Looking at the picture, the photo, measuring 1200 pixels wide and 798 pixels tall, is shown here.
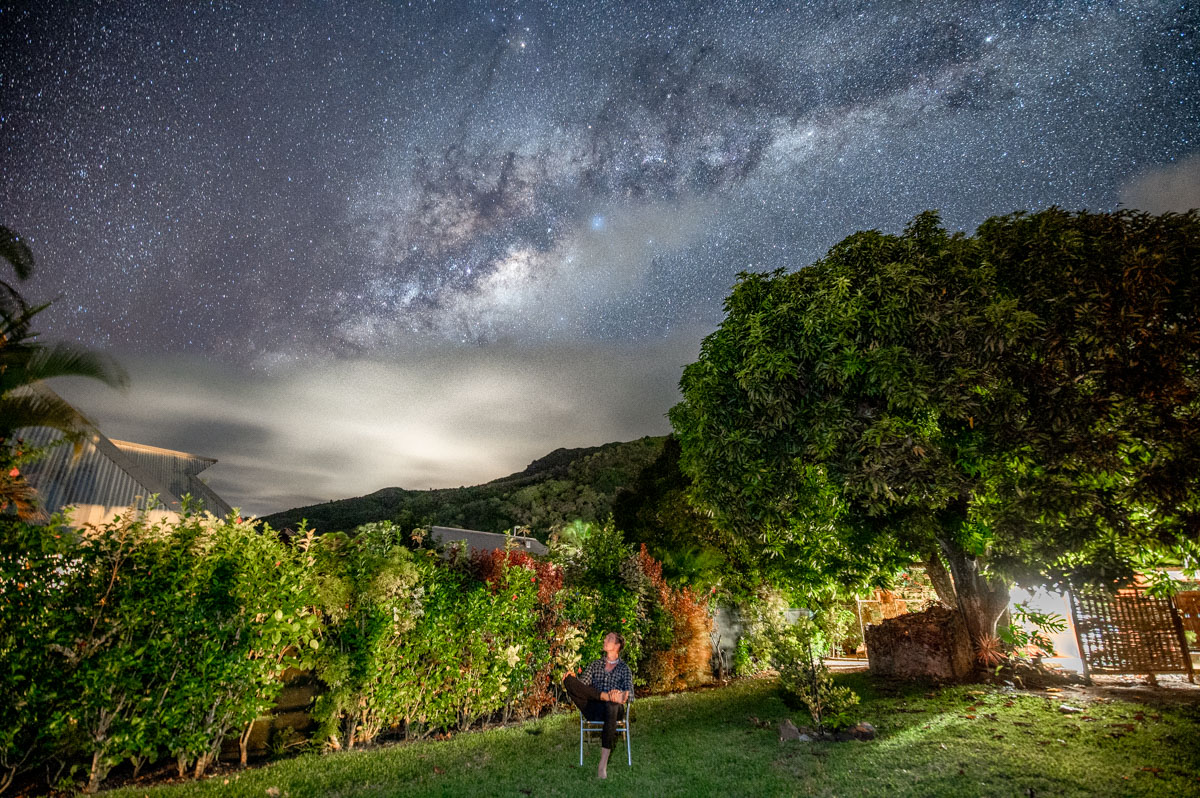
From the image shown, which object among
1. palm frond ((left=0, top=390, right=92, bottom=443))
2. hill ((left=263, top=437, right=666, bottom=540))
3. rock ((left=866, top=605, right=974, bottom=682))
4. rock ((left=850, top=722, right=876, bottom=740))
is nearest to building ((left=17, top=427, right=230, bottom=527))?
palm frond ((left=0, top=390, right=92, bottom=443))

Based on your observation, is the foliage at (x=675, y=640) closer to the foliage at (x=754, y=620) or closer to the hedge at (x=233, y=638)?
the foliage at (x=754, y=620)

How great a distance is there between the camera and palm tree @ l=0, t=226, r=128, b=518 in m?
8.18

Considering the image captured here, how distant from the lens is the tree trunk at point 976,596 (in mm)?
12383

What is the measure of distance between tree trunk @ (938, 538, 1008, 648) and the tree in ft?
12.8

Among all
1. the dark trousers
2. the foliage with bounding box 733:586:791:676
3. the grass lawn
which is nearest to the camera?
the grass lawn

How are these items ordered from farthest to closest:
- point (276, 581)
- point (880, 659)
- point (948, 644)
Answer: point (880, 659)
point (948, 644)
point (276, 581)

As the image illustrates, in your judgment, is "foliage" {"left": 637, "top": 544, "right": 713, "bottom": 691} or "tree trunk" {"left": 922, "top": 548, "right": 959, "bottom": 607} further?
"tree trunk" {"left": 922, "top": 548, "right": 959, "bottom": 607}

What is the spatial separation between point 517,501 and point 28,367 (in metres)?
48.5

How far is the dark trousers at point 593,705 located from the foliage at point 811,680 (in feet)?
10.4

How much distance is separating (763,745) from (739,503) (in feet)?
10.6

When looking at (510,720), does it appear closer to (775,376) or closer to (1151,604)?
(775,376)

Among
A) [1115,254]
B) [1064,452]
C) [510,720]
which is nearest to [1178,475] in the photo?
[1064,452]

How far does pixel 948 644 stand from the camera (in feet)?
41.3

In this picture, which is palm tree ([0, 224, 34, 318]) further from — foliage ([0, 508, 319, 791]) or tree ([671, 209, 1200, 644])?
tree ([671, 209, 1200, 644])
